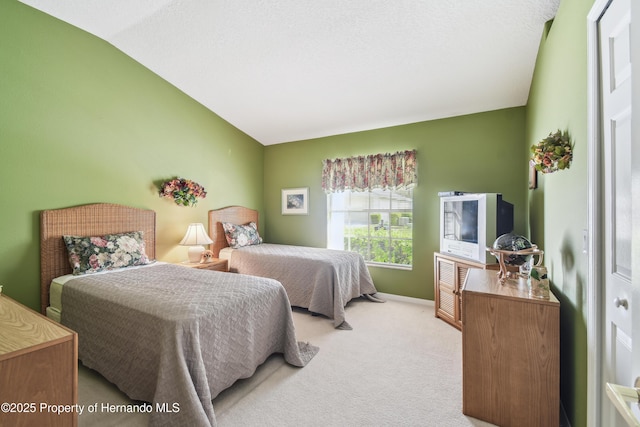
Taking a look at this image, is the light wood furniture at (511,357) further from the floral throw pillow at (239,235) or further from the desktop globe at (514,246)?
the floral throw pillow at (239,235)

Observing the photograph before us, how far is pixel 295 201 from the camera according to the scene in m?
4.66

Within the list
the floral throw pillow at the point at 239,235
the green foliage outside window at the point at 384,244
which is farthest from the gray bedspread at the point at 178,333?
the green foliage outside window at the point at 384,244

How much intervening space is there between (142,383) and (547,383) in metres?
2.34

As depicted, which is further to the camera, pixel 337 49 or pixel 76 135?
pixel 76 135

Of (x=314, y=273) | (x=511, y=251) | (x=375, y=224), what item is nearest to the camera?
(x=511, y=251)

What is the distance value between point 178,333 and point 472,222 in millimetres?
2683

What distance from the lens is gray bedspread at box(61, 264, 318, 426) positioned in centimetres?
151

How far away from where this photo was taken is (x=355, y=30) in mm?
2279

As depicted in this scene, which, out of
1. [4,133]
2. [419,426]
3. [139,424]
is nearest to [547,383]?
[419,426]

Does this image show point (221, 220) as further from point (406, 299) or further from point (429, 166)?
point (429, 166)

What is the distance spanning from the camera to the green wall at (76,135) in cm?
234

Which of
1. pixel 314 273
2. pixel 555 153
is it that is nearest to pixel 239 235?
pixel 314 273

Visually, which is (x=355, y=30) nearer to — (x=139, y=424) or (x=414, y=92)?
(x=414, y=92)

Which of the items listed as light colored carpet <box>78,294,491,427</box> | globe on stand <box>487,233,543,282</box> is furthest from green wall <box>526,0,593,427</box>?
light colored carpet <box>78,294,491,427</box>
